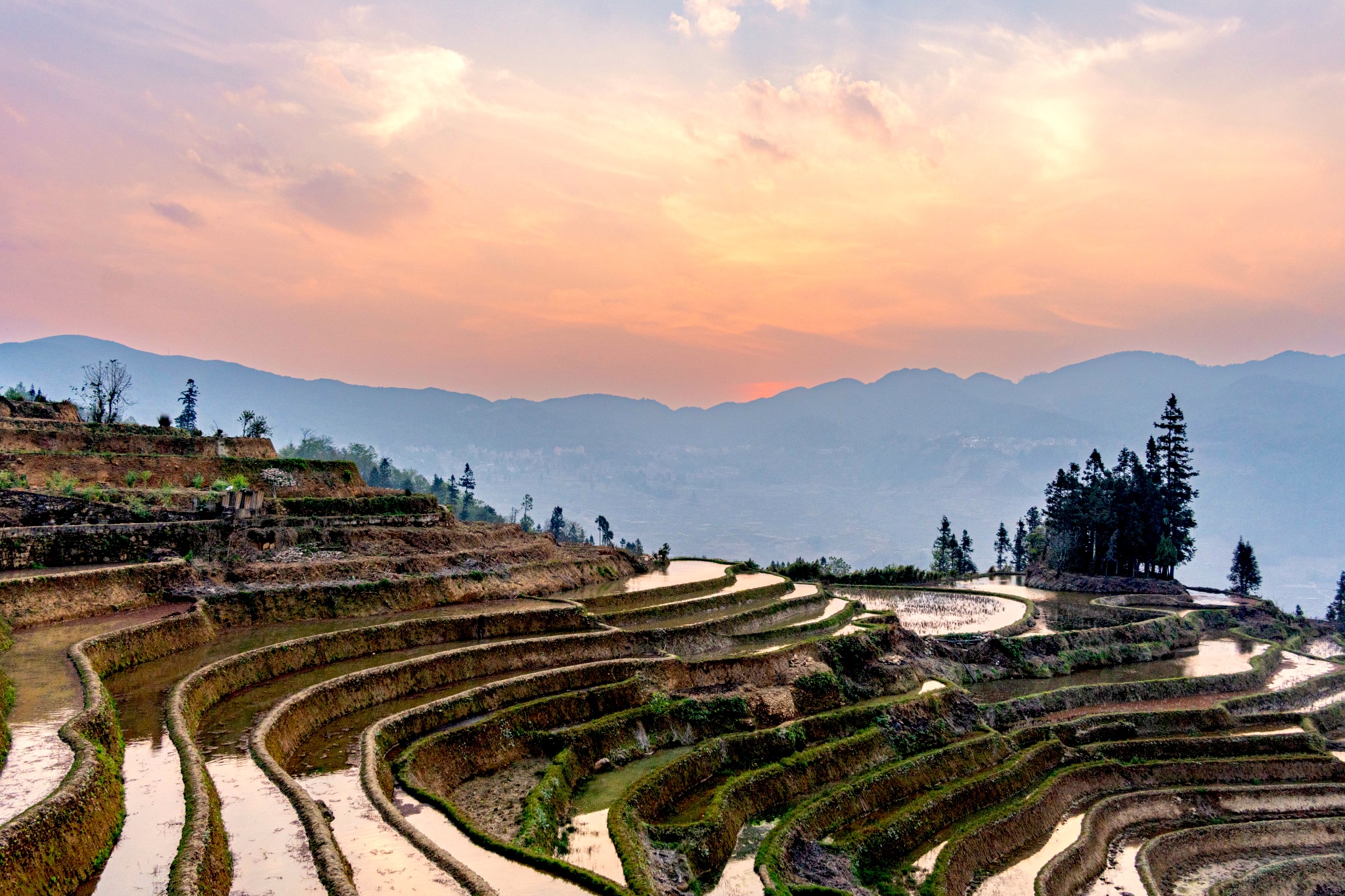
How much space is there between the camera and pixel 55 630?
21562 millimetres

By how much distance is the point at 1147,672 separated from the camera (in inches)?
1474

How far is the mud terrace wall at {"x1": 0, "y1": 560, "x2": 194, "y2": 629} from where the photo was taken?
71.9ft

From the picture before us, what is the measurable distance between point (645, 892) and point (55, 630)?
58.3 feet

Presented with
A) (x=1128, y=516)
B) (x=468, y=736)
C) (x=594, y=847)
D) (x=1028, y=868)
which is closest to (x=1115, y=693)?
(x=1028, y=868)

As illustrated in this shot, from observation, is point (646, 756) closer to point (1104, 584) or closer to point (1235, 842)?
point (1235, 842)

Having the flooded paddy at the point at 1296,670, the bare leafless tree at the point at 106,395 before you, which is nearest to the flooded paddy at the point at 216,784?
the bare leafless tree at the point at 106,395

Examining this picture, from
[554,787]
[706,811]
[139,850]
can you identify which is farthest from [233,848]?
[706,811]

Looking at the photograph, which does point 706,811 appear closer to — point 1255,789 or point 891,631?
point 891,631

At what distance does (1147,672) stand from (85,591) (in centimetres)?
4201

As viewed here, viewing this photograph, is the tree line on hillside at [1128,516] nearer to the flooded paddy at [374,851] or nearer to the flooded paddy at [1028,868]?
the flooded paddy at [1028,868]

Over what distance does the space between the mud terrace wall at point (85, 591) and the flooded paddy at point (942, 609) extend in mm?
29822

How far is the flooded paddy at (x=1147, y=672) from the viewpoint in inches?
1315

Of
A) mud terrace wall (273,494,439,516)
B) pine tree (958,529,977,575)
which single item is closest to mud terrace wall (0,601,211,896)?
mud terrace wall (273,494,439,516)

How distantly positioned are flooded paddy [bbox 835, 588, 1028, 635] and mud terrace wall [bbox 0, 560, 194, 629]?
29.8 m
